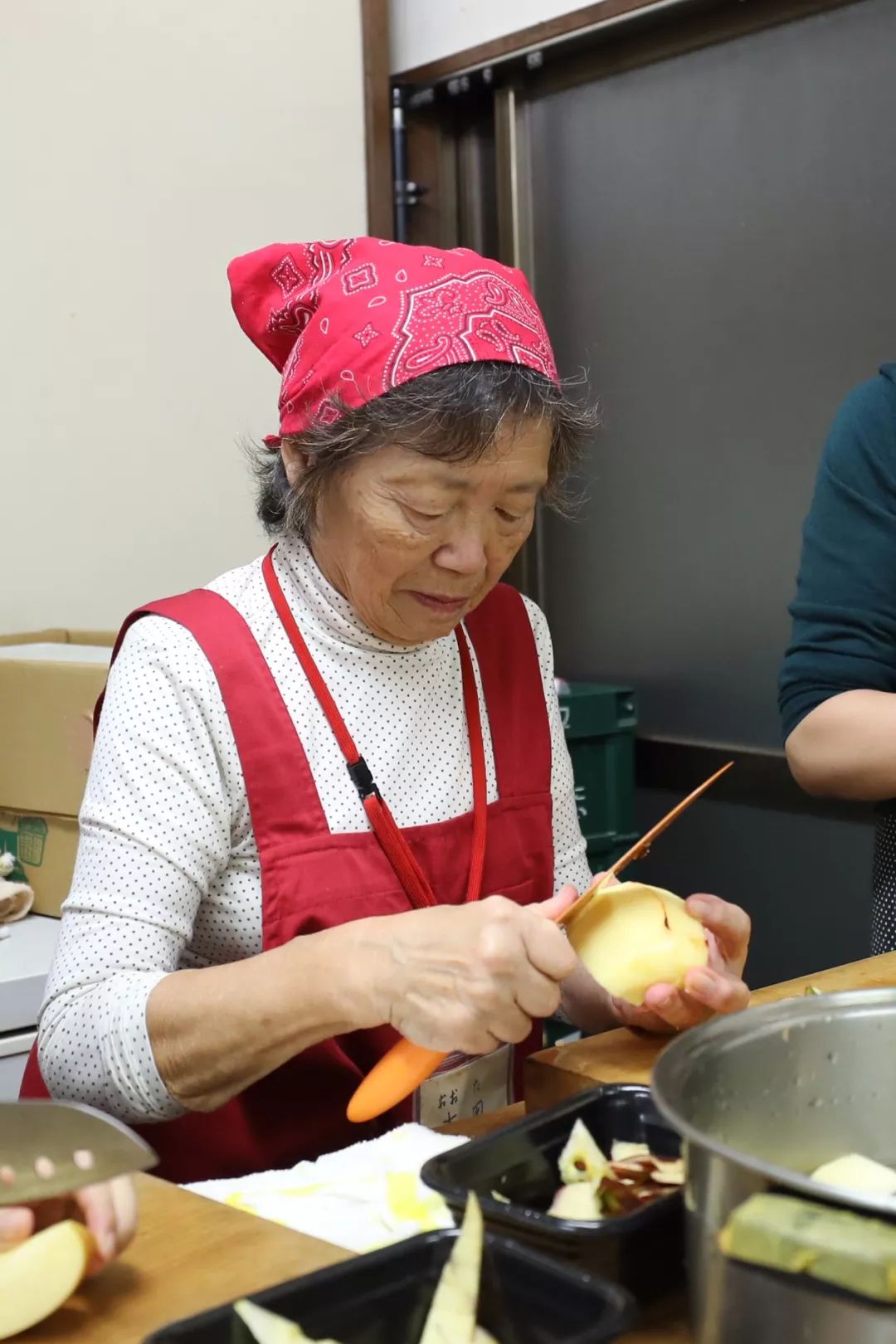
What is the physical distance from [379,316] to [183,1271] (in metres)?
0.86

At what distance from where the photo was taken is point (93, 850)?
1285mm

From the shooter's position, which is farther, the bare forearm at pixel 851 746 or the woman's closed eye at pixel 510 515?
the bare forearm at pixel 851 746

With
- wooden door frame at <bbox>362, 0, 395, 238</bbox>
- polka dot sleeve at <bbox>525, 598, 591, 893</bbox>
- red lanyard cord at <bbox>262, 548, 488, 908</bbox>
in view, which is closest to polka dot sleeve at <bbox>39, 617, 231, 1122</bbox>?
red lanyard cord at <bbox>262, 548, 488, 908</bbox>

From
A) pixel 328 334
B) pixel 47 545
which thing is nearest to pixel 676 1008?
pixel 328 334

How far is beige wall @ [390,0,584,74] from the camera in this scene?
121 inches

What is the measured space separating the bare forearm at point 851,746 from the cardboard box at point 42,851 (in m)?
1.10

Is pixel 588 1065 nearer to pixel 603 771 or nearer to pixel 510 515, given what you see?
pixel 510 515

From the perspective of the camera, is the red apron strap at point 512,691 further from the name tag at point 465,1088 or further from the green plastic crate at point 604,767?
the green plastic crate at point 604,767

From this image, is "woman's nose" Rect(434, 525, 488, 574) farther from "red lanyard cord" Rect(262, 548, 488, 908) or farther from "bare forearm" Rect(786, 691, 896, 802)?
"bare forearm" Rect(786, 691, 896, 802)

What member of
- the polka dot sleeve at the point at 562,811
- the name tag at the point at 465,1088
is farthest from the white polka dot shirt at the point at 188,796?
the name tag at the point at 465,1088

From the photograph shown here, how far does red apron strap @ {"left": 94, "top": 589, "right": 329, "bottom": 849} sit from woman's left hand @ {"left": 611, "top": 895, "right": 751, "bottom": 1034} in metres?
0.36

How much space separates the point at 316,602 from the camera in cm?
146

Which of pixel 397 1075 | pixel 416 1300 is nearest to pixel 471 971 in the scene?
pixel 397 1075

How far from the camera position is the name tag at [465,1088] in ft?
4.35
